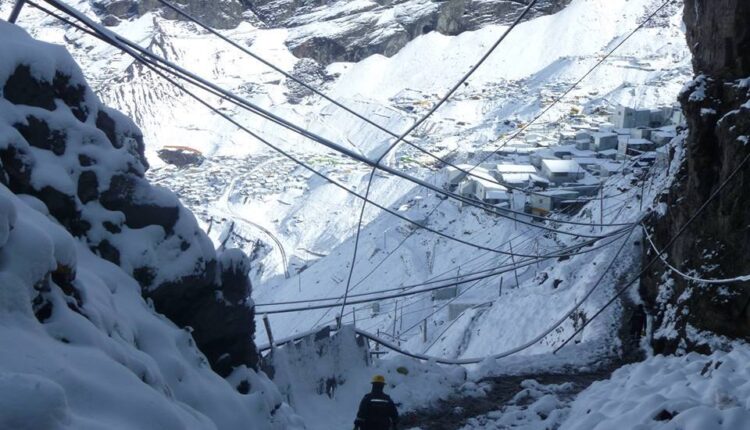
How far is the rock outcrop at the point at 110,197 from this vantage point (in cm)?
377

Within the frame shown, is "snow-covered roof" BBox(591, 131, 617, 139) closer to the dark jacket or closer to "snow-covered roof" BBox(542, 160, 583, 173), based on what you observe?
"snow-covered roof" BBox(542, 160, 583, 173)

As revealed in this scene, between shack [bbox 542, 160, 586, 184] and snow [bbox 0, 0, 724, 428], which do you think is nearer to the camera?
snow [bbox 0, 0, 724, 428]

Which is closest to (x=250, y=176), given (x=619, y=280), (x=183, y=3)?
(x=619, y=280)

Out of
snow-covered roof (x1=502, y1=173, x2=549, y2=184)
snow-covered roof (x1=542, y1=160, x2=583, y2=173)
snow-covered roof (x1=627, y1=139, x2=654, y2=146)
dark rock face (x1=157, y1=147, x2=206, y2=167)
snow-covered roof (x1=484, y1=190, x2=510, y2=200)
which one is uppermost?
snow-covered roof (x1=627, y1=139, x2=654, y2=146)

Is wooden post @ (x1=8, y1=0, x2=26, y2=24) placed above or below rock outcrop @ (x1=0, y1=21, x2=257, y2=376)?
above

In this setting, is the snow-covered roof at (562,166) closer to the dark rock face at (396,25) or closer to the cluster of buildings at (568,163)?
the cluster of buildings at (568,163)

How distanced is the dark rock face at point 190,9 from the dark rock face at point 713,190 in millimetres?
89260

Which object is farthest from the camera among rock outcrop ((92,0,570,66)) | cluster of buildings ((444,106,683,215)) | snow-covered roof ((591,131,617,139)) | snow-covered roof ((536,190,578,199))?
rock outcrop ((92,0,570,66))

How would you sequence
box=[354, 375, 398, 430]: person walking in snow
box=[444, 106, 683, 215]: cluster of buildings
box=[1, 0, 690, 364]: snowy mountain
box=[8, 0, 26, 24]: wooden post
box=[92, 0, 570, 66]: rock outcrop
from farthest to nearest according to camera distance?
box=[92, 0, 570, 66]: rock outcrop → box=[444, 106, 683, 215]: cluster of buildings → box=[1, 0, 690, 364]: snowy mountain → box=[354, 375, 398, 430]: person walking in snow → box=[8, 0, 26, 24]: wooden post

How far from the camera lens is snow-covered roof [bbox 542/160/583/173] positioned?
31842 mm

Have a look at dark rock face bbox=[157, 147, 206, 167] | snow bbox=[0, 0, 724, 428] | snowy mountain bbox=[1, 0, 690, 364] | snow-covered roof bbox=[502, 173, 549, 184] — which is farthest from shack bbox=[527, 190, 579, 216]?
dark rock face bbox=[157, 147, 206, 167]

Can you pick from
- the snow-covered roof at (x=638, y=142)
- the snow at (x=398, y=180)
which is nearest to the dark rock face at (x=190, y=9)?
the snow at (x=398, y=180)

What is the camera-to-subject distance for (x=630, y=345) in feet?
28.7

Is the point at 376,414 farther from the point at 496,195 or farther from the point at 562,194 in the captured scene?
the point at 496,195
